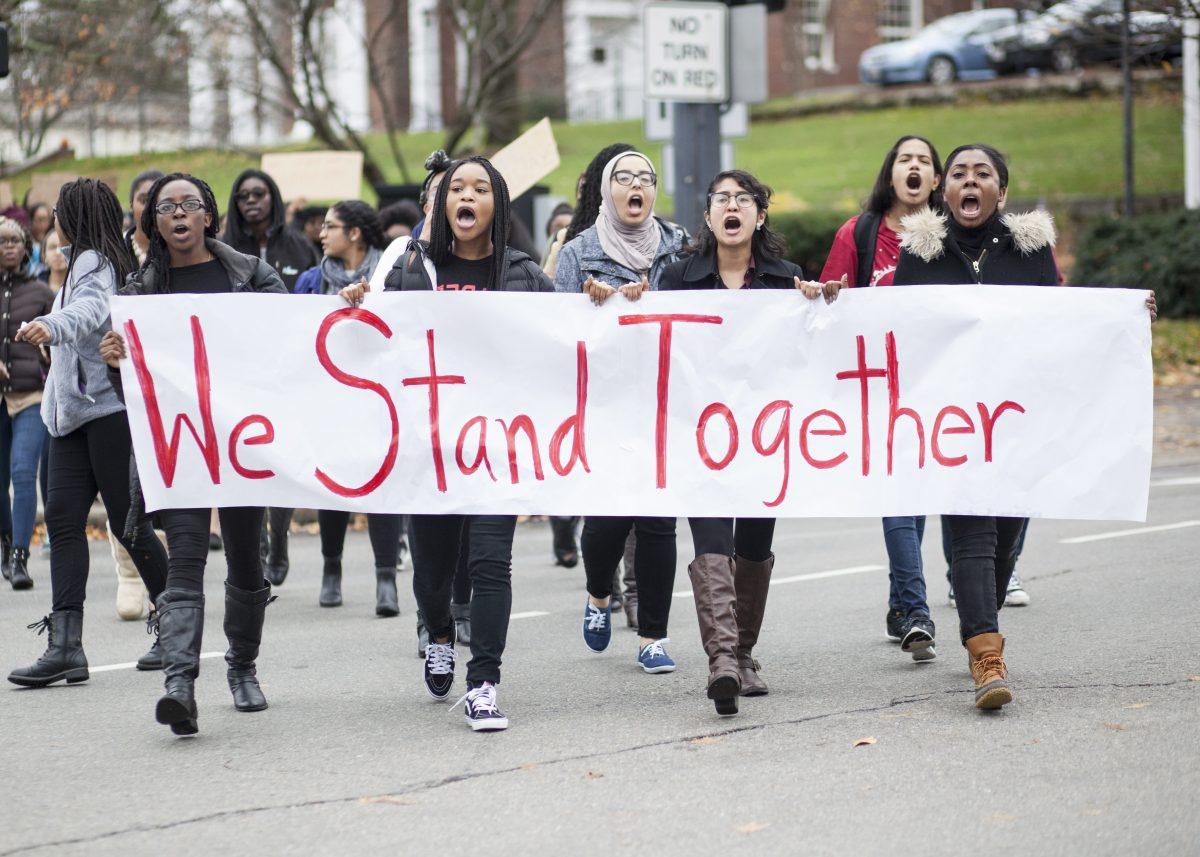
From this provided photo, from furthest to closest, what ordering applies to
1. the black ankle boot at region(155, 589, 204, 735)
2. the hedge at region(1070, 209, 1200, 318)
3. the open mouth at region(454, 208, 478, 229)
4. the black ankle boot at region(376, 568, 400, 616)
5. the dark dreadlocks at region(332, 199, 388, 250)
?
1. the hedge at region(1070, 209, 1200, 318)
2. the dark dreadlocks at region(332, 199, 388, 250)
3. the black ankle boot at region(376, 568, 400, 616)
4. the open mouth at region(454, 208, 478, 229)
5. the black ankle boot at region(155, 589, 204, 735)

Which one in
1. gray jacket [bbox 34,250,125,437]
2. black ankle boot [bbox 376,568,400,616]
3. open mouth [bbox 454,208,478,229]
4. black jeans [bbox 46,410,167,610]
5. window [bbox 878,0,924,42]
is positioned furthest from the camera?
window [bbox 878,0,924,42]

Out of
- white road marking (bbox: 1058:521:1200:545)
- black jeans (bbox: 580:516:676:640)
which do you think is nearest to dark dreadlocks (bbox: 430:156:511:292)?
black jeans (bbox: 580:516:676:640)

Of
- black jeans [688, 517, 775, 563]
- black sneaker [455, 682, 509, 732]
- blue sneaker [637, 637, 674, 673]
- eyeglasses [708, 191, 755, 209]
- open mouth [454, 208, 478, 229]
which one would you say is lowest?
blue sneaker [637, 637, 674, 673]

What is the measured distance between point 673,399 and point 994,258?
51.2 inches

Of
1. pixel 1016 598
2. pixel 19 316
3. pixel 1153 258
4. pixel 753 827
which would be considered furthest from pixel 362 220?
pixel 1153 258

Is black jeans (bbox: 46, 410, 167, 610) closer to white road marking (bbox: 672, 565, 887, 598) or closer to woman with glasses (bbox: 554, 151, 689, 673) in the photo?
woman with glasses (bbox: 554, 151, 689, 673)

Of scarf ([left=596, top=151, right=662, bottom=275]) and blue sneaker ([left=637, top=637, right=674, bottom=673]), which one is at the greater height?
scarf ([left=596, top=151, right=662, bottom=275])

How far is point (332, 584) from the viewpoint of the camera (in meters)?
8.70

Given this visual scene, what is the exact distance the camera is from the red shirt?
23.5 ft

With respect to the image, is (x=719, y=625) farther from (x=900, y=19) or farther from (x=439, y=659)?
(x=900, y=19)

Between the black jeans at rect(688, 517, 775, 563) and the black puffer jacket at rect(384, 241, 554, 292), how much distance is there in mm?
1040

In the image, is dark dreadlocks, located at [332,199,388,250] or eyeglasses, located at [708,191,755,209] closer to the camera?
eyeglasses, located at [708,191,755,209]

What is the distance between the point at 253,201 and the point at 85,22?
10.3 metres

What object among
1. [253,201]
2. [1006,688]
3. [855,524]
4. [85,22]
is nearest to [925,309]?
[1006,688]
